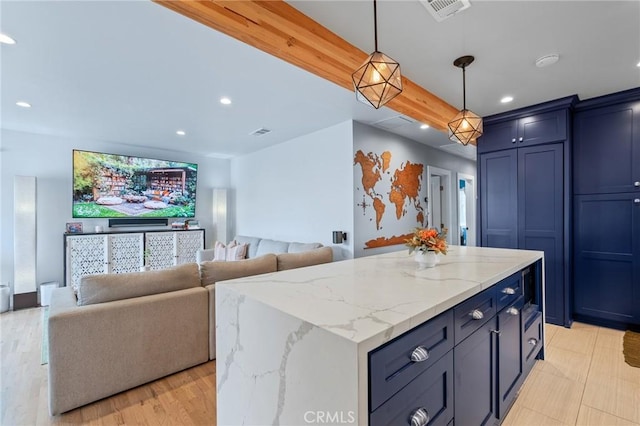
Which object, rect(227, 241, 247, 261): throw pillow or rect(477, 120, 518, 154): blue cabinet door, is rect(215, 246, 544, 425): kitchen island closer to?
rect(477, 120, 518, 154): blue cabinet door

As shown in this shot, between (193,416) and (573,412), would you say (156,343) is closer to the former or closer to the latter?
(193,416)

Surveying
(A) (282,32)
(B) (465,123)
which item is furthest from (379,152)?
(A) (282,32)

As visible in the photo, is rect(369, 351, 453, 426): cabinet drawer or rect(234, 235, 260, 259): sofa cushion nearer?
rect(369, 351, 453, 426): cabinet drawer

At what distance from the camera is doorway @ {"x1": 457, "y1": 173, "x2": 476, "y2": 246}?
20.8ft

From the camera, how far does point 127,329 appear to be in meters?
2.15

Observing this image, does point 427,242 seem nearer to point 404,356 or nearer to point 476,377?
point 476,377

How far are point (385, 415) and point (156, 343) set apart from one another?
2.06 meters

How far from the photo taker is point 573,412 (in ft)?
6.23

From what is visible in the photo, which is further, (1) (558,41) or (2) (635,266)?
(2) (635,266)

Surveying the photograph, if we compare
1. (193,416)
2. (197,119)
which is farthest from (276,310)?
(197,119)

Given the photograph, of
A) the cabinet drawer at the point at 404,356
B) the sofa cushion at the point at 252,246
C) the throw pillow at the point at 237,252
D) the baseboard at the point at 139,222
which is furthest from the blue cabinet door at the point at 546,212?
the baseboard at the point at 139,222

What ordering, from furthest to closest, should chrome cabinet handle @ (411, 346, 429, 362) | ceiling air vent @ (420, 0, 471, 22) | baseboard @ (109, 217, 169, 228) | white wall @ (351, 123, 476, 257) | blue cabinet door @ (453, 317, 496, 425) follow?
baseboard @ (109, 217, 169, 228) < white wall @ (351, 123, 476, 257) < ceiling air vent @ (420, 0, 471, 22) < blue cabinet door @ (453, 317, 496, 425) < chrome cabinet handle @ (411, 346, 429, 362)

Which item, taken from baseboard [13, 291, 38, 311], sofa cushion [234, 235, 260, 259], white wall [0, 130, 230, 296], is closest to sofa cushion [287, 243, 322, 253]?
sofa cushion [234, 235, 260, 259]

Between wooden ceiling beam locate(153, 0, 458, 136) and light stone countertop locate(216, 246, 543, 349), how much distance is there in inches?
58.4
